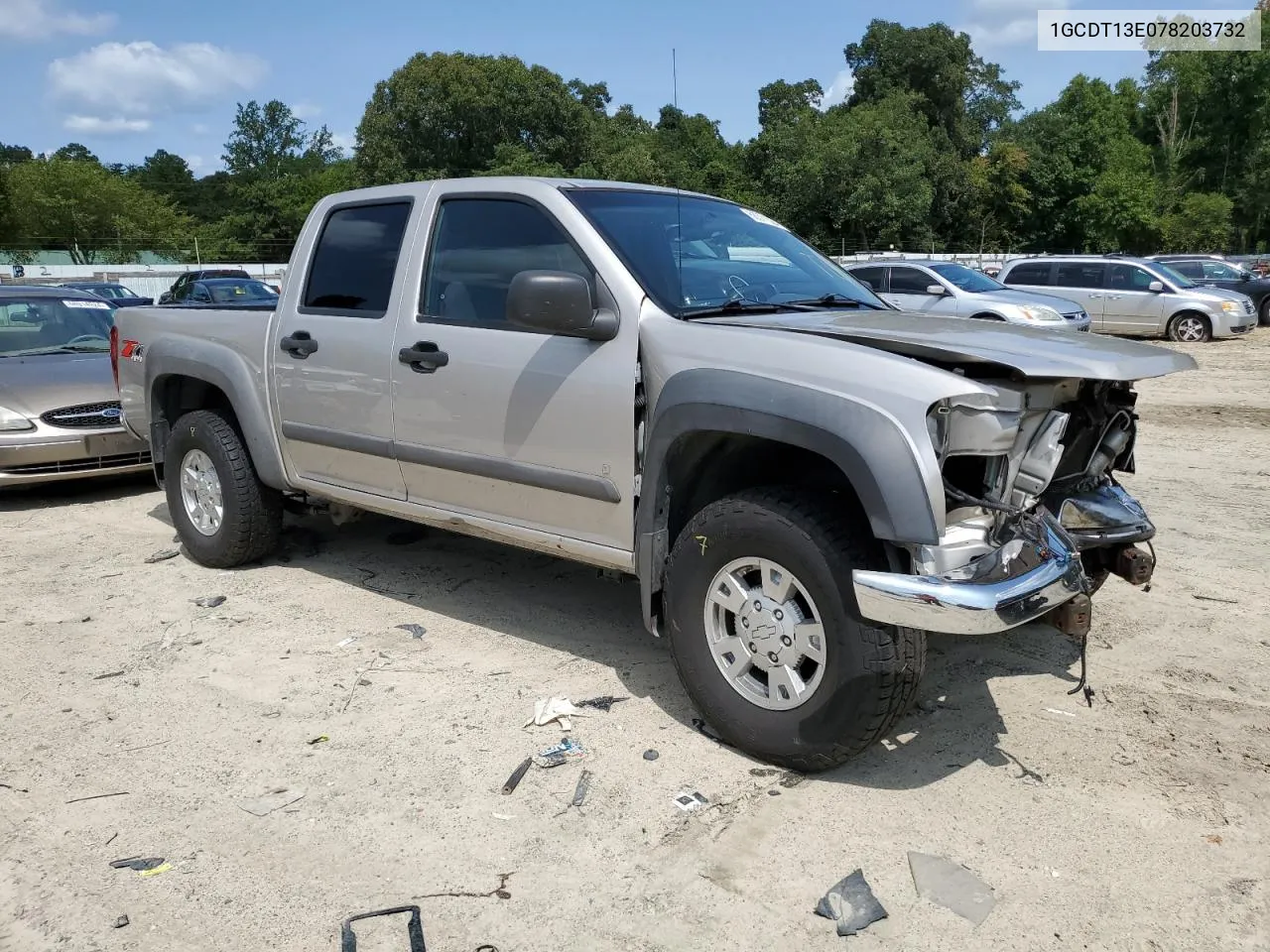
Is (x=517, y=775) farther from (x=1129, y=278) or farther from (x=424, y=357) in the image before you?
(x=1129, y=278)

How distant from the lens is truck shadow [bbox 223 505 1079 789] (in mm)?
3515

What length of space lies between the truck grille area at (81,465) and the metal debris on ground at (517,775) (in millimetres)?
5424

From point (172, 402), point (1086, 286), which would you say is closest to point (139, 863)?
point (172, 402)

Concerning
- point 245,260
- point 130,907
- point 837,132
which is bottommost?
point 130,907

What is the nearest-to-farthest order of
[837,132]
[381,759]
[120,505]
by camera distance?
1. [381,759]
2. [120,505]
3. [837,132]

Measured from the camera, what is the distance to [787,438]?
311cm

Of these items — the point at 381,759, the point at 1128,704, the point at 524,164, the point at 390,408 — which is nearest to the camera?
the point at 381,759

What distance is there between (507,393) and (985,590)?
1.98 m

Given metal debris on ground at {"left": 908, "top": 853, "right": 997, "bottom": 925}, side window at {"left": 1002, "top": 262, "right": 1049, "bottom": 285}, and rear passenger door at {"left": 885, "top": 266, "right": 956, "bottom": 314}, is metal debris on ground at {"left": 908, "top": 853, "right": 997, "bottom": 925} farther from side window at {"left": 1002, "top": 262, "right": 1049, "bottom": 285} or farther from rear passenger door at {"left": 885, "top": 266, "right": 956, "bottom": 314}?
side window at {"left": 1002, "top": 262, "right": 1049, "bottom": 285}

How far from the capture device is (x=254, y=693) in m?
4.07

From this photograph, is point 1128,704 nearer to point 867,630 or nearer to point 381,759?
point 867,630

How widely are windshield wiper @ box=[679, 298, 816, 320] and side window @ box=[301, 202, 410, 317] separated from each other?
1.59 meters

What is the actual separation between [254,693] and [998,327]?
3244 millimetres

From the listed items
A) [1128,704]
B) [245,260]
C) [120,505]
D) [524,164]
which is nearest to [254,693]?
[1128,704]
